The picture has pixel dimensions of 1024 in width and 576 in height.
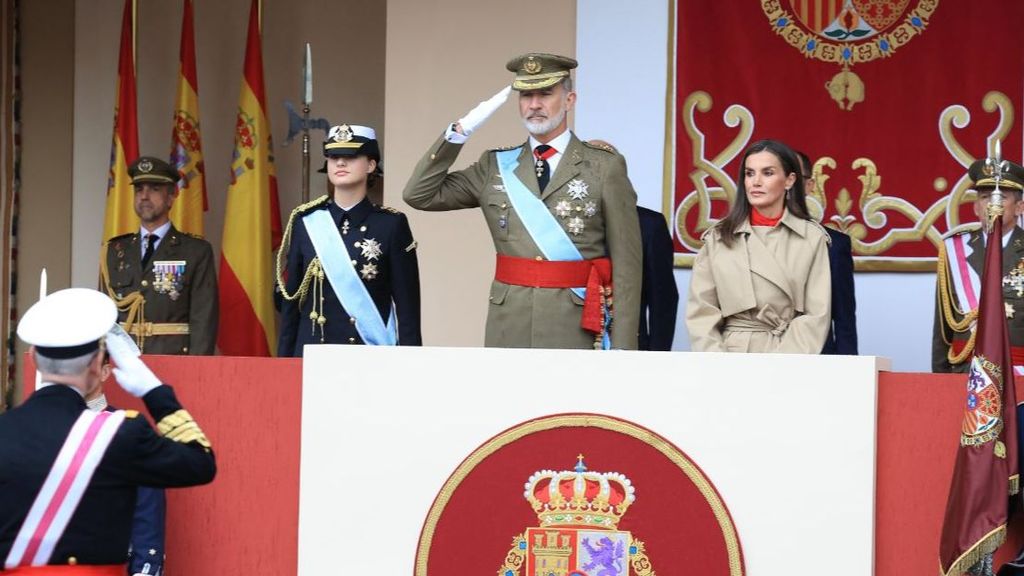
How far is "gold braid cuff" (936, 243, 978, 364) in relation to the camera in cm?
558

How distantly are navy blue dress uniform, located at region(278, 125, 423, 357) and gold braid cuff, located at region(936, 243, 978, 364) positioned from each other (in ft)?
6.16

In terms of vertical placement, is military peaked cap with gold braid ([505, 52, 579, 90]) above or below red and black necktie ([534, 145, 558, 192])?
above

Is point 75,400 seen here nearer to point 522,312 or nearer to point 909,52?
point 522,312

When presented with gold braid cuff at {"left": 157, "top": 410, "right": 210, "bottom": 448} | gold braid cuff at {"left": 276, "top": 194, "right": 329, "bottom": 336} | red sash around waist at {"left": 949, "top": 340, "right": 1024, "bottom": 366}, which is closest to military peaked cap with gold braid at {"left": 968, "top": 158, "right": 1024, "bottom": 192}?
red sash around waist at {"left": 949, "top": 340, "right": 1024, "bottom": 366}

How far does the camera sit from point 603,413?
152 inches

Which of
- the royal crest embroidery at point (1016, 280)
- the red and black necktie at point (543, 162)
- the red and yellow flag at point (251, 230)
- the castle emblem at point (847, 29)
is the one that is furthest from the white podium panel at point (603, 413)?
the red and yellow flag at point (251, 230)

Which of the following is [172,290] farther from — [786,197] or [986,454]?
[986,454]

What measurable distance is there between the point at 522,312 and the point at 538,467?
0.96 metres

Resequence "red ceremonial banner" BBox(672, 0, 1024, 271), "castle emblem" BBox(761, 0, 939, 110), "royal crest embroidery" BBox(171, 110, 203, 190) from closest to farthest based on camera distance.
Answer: "red ceremonial banner" BBox(672, 0, 1024, 271) → "castle emblem" BBox(761, 0, 939, 110) → "royal crest embroidery" BBox(171, 110, 203, 190)

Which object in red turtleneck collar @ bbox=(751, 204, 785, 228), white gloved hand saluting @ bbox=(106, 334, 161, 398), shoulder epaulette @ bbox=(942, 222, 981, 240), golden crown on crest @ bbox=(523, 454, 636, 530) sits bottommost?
golden crown on crest @ bbox=(523, 454, 636, 530)

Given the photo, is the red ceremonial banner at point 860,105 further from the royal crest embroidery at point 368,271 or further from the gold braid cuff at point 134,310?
the gold braid cuff at point 134,310

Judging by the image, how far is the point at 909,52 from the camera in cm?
627

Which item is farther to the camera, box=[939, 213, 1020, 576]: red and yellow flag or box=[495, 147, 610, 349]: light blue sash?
box=[495, 147, 610, 349]: light blue sash

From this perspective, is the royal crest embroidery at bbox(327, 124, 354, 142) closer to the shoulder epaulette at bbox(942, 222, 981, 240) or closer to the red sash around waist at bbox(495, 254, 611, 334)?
the red sash around waist at bbox(495, 254, 611, 334)
